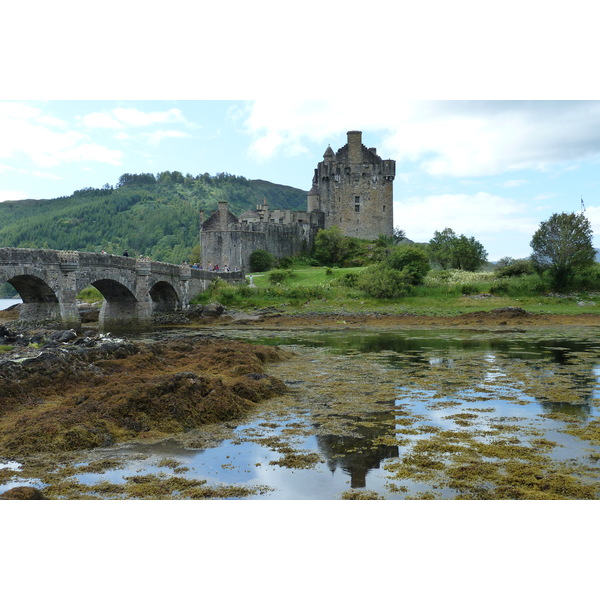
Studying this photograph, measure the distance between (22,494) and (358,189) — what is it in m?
76.7

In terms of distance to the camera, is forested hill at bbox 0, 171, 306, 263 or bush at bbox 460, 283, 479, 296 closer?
bush at bbox 460, 283, 479, 296

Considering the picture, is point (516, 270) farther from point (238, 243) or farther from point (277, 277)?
point (238, 243)

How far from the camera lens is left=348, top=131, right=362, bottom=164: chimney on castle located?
81.2 metres

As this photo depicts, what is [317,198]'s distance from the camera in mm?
84750

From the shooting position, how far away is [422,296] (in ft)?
166

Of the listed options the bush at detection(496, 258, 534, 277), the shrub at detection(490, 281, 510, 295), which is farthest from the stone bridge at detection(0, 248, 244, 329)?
the bush at detection(496, 258, 534, 277)

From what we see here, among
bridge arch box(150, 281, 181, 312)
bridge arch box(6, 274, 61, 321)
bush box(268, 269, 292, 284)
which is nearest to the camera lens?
bridge arch box(6, 274, 61, 321)

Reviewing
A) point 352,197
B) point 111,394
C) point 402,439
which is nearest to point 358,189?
point 352,197

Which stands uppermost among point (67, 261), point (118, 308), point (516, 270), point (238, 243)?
point (238, 243)

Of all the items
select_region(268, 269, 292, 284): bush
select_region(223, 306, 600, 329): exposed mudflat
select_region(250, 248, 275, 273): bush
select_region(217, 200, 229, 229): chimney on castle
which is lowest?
select_region(223, 306, 600, 329): exposed mudflat

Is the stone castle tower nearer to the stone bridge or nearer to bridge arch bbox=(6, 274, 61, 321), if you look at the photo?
the stone bridge

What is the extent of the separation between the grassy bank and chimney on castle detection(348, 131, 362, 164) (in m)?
29.9

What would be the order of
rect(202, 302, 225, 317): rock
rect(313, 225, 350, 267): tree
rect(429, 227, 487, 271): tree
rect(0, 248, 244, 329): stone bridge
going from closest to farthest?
rect(0, 248, 244, 329): stone bridge < rect(202, 302, 225, 317): rock < rect(429, 227, 487, 271): tree < rect(313, 225, 350, 267): tree

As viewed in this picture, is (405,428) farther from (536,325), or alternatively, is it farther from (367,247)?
(367,247)
